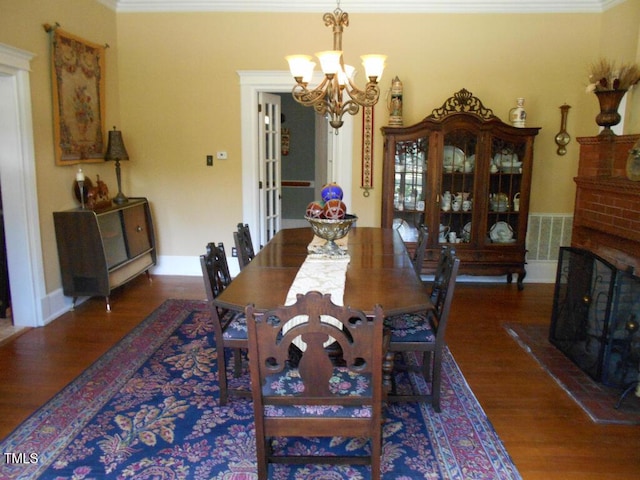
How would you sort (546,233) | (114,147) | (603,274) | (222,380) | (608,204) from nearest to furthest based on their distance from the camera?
(222,380), (603,274), (608,204), (114,147), (546,233)

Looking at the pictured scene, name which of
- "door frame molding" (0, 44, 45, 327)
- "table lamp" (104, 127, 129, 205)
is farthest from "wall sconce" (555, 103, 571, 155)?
"door frame molding" (0, 44, 45, 327)

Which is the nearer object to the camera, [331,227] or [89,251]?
[331,227]

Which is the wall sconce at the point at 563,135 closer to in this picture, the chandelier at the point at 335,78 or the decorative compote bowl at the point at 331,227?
the chandelier at the point at 335,78

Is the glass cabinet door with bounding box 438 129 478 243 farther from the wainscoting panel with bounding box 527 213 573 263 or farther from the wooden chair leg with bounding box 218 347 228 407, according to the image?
the wooden chair leg with bounding box 218 347 228 407

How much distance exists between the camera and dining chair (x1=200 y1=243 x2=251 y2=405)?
253 cm

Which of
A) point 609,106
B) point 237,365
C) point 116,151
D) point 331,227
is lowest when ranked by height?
point 237,365

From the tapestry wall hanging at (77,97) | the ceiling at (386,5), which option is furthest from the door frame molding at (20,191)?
the ceiling at (386,5)

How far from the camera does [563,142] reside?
16.5 feet

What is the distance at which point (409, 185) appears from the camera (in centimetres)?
502

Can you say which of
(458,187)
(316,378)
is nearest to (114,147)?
(458,187)

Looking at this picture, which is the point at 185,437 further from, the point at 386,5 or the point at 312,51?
the point at 386,5

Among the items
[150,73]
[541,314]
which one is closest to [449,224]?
[541,314]

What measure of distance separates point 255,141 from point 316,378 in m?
3.77

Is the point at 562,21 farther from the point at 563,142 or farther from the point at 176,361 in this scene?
the point at 176,361
